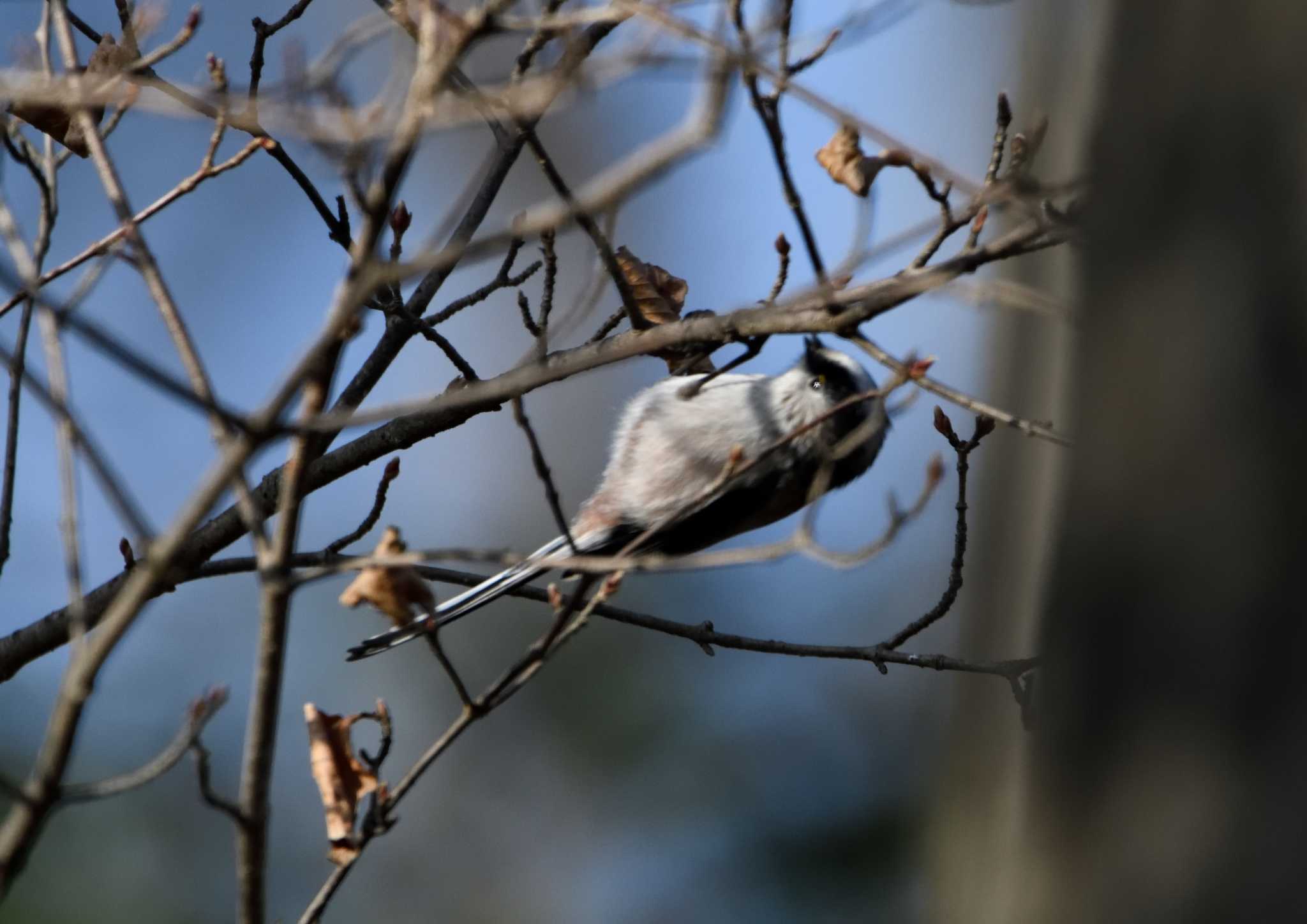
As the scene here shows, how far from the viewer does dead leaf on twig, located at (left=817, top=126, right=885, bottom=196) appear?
7.04 feet

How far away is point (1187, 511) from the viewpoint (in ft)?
4.80

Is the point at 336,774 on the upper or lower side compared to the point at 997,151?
lower

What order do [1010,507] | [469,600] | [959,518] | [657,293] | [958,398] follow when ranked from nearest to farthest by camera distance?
[958,398] → [959,518] → [657,293] → [469,600] → [1010,507]

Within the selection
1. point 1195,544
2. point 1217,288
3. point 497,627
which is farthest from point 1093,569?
point 497,627

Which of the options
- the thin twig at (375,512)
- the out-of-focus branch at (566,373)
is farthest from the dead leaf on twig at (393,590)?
the thin twig at (375,512)

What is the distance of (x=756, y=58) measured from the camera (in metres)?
1.64

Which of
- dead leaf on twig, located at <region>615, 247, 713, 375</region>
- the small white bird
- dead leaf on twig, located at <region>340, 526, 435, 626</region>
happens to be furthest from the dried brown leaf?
dead leaf on twig, located at <region>340, 526, 435, 626</region>

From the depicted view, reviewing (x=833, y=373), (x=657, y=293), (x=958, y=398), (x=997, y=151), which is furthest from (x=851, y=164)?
(x=833, y=373)

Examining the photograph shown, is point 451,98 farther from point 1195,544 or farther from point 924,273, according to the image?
point 1195,544

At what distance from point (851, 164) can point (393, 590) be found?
3.36 ft

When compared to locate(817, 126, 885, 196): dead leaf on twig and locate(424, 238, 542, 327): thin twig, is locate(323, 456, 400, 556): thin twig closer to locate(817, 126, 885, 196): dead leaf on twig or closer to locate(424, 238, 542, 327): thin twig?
locate(424, 238, 542, 327): thin twig

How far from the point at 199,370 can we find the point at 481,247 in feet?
1.53

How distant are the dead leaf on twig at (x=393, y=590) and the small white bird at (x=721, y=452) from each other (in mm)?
1351

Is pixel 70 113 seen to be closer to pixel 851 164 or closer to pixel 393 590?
pixel 393 590
